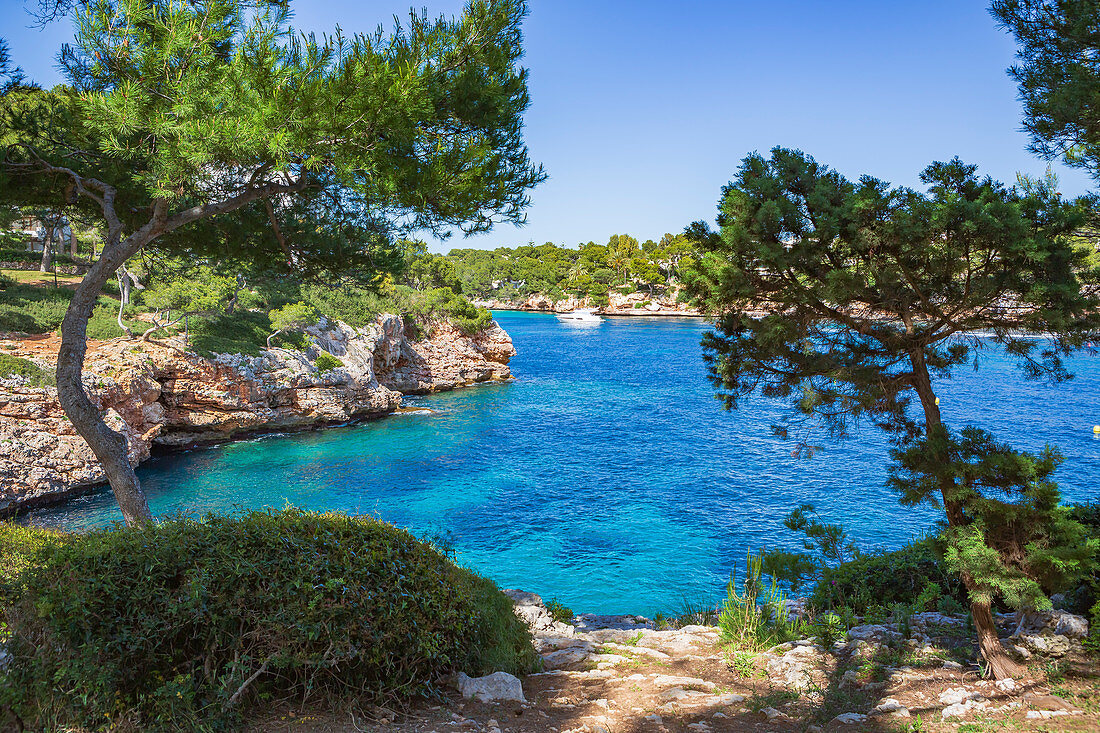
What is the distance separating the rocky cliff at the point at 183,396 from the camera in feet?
52.4

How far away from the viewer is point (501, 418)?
3031 cm

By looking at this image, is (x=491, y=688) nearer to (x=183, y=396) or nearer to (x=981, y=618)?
(x=981, y=618)

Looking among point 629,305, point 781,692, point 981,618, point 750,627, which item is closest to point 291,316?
point 750,627

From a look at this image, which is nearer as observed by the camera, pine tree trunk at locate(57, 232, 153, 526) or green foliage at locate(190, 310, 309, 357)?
pine tree trunk at locate(57, 232, 153, 526)

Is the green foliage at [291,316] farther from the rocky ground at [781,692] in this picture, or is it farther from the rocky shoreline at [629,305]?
the rocky shoreline at [629,305]

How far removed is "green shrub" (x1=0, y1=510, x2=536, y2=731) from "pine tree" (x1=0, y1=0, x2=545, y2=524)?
11.4 ft

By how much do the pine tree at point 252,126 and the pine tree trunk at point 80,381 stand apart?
0.06 feet

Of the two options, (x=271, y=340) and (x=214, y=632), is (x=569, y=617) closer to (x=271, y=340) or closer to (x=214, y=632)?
(x=214, y=632)

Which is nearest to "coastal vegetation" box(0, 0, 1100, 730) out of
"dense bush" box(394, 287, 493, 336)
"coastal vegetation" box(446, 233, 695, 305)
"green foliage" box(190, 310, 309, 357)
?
"green foliage" box(190, 310, 309, 357)

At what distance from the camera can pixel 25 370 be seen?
16.4 meters

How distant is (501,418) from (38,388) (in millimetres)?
18483

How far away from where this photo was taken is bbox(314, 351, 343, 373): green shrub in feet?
87.1

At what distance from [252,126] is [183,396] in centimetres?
2012

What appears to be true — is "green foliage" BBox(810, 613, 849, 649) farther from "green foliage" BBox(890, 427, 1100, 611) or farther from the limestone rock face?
the limestone rock face
